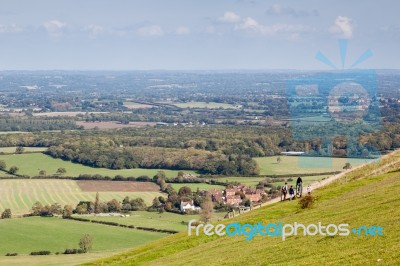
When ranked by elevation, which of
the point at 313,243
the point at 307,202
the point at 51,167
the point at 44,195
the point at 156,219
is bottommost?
the point at 51,167

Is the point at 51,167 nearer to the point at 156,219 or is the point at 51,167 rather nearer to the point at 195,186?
the point at 195,186

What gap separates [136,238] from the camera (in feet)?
205

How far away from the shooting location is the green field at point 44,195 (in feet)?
269

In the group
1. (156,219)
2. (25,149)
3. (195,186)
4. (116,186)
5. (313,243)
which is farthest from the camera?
(25,149)

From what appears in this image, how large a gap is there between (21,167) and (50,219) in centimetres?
3803

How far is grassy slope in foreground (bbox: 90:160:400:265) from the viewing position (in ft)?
56.6

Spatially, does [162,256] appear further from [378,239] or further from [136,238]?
[136,238]

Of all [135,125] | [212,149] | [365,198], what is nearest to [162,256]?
[365,198]

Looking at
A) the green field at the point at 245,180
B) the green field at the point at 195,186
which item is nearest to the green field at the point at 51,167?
the green field at the point at 195,186

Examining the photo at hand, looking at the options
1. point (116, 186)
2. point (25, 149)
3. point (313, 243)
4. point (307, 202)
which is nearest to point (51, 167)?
point (116, 186)

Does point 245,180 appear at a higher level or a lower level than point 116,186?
higher

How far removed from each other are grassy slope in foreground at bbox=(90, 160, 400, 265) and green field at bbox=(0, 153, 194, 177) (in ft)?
227

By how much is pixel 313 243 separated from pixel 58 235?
159 feet

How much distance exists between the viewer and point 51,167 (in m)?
110
